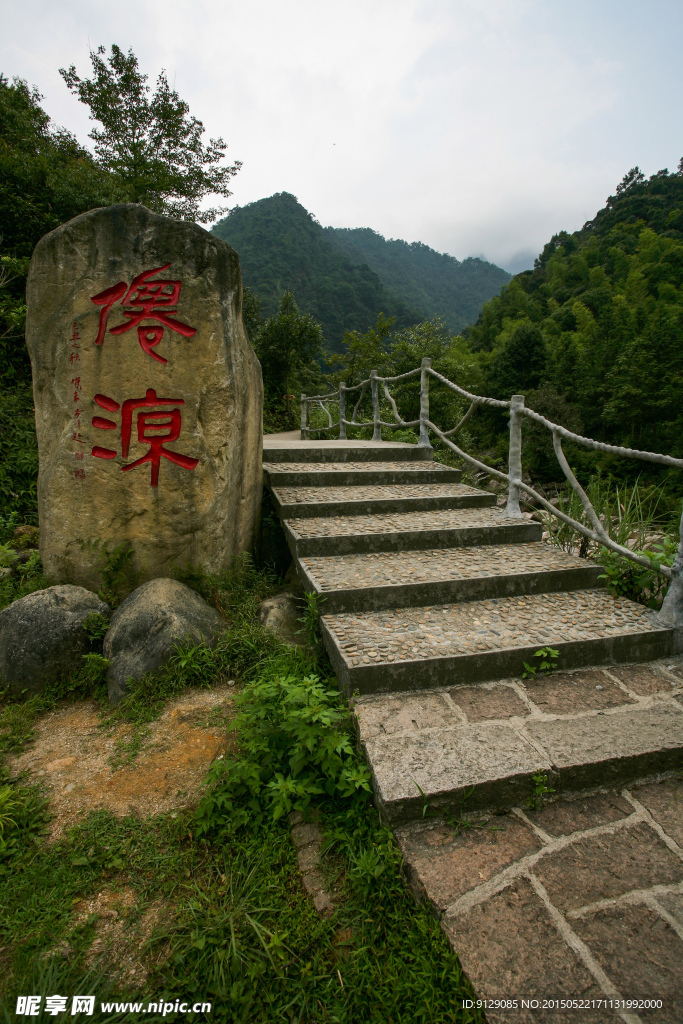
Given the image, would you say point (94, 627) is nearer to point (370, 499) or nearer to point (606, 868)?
point (370, 499)

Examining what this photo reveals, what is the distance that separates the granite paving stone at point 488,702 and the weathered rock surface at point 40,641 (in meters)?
2.07

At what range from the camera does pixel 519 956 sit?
1.42 m

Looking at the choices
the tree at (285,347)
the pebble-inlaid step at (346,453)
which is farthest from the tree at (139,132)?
the pebble-inlaid step at (346,453)

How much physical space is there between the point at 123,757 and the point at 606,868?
6.48 feet

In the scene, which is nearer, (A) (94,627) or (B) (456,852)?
(B) (456,852)

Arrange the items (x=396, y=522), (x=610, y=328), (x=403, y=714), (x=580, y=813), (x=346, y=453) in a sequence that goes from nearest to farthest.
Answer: (x=580, y=813) < (x=403, y=714) < (x=396, y=522) < (x=346, y=453) < (x=610, y=328)

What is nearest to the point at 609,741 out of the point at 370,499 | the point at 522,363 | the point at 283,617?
the point at 283,617

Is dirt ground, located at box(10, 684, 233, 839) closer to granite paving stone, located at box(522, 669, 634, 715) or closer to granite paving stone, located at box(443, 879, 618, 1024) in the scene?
granite paving stone, located at box(443, 879, 618, 1024)

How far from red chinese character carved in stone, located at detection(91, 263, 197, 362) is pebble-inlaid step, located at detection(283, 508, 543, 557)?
1.50 metres

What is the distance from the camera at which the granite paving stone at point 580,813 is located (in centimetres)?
184

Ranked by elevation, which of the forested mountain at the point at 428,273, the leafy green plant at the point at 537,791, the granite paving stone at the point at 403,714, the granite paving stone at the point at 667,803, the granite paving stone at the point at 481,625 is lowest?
the granite paving stone at the point at 667,803

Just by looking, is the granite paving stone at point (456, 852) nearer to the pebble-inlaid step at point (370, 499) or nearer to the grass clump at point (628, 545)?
the grass clump at point (628, 545)

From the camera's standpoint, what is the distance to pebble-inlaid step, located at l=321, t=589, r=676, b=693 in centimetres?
242

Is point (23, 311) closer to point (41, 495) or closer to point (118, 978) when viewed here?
point (41, 495)
